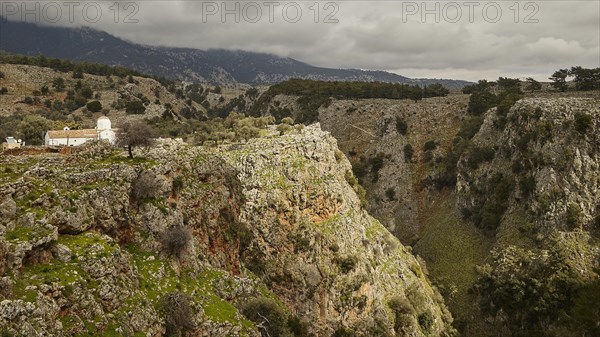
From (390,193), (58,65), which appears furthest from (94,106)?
(390,193)

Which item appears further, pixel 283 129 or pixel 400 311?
pixel 283 129

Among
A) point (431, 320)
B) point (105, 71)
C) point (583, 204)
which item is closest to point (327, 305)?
point (431, 320)

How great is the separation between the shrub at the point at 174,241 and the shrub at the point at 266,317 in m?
7.10

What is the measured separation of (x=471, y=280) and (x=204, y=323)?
55619 mm

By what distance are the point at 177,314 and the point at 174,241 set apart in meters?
5.99

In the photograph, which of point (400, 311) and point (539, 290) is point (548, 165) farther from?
point (400, 311)

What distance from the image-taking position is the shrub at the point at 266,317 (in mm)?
33750

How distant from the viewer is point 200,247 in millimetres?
35844

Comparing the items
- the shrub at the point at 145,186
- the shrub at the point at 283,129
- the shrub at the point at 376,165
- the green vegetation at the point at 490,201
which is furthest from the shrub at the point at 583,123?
the shrub at the point at 145,186

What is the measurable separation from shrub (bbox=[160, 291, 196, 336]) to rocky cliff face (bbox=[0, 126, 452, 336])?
3.1 inches

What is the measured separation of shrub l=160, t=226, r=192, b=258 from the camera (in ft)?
98.9

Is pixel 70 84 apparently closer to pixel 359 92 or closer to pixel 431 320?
pixel 359 92

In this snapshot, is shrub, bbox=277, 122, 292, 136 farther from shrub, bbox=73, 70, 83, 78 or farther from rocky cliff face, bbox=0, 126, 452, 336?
shrub, bbox=73, 70, 83, 78

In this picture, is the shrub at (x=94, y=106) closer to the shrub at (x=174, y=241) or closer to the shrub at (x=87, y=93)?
the shrub at (x=87, y=93)
